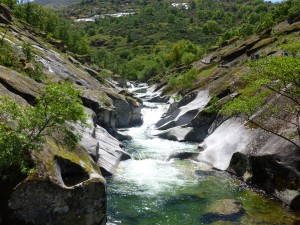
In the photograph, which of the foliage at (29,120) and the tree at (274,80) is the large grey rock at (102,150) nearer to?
the foliage at (29,120)

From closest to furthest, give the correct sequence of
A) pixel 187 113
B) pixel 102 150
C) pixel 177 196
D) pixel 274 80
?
pixel 274 80 → pixel 177 196 → pixel 102 150 → pixel 187 113

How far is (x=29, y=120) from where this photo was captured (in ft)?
60.6

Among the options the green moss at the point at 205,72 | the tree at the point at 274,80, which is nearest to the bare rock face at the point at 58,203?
the tree at the point at 274,80

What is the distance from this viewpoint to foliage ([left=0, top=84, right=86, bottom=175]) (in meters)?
17.4

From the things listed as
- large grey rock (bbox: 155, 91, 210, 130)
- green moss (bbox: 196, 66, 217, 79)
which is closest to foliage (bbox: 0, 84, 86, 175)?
large grey rock (bbox: 155, 91, 210, 130)

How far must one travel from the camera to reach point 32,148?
18.5m

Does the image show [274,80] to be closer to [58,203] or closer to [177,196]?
[177,196]

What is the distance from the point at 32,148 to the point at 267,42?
74831 mm

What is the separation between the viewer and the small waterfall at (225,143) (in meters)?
38.0

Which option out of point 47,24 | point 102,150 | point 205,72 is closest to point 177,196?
point 102,150

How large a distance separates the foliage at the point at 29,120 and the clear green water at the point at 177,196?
30.8ft

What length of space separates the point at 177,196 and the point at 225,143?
13764mm

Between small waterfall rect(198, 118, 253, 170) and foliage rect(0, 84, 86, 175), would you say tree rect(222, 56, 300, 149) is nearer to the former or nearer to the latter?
small waterfall rect(198, 118, 253, 170)

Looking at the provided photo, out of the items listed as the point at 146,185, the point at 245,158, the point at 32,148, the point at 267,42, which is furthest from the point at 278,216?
the point at 267,42
